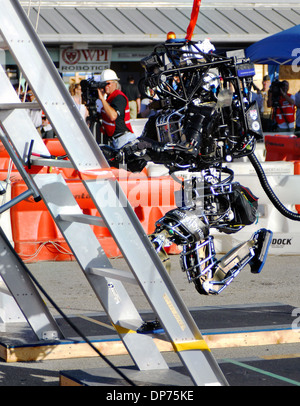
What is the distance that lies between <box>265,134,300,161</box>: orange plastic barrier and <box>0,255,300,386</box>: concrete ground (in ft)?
21.2

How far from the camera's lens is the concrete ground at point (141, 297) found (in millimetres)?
5677

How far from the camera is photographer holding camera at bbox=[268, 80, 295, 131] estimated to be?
17.8 m

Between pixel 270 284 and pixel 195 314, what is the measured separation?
6.31ft

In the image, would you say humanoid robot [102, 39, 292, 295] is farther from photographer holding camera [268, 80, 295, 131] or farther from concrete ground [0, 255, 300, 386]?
photographer holding camera [268, 80, 295, 131]

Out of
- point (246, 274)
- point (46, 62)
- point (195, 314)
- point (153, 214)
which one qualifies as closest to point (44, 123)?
point (153, 214)

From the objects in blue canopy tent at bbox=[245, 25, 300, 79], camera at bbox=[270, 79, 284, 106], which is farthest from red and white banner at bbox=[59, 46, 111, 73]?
camera at bbox=[270, 79, 284, 106]

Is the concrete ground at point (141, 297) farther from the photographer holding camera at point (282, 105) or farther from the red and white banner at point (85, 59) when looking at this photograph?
the red and white banner at point (85, 59)

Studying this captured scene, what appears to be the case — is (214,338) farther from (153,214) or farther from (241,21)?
(241,21)

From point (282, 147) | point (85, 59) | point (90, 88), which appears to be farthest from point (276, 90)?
point (90, 88)

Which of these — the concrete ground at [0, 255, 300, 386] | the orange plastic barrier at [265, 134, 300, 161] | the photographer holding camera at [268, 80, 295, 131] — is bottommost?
the concrete ground at [0, 255, 300, 386]

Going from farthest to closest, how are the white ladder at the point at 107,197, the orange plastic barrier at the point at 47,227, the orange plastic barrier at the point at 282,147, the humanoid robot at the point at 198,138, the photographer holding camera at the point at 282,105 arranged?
the photographer holding camera at the point at 282,105 → the orange plastic barrier at the point at 282,147 → the orange plastic barrier at the point at 47,227 → the humanoid robot at the point at 198,138 → the white ladder at the point at 107,197

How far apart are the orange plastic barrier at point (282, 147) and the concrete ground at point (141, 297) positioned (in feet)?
21.2

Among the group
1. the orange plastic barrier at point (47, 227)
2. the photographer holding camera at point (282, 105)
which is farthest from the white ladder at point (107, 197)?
the photographer holding camera at point (282, 105)

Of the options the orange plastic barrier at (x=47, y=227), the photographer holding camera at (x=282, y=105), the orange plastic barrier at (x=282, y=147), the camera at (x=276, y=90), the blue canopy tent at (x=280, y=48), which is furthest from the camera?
the photographer holding camera at (x=282, y=105)
